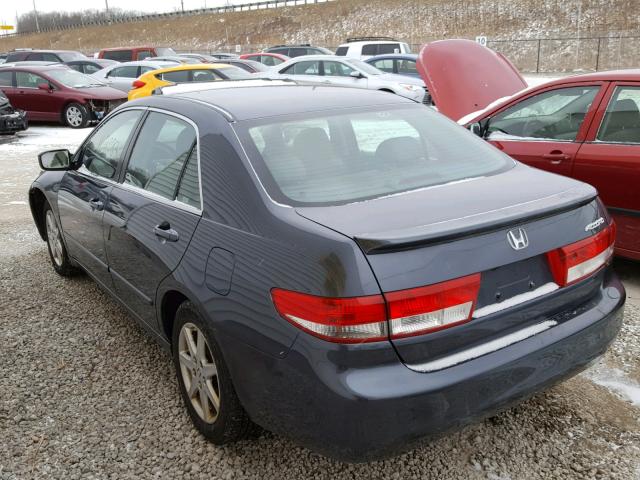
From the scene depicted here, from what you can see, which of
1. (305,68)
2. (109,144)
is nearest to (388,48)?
(305,68)

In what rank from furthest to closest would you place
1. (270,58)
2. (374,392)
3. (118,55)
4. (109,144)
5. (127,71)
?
(118,55) → (270,58) → (127,71) → (109,144) → (374,392)

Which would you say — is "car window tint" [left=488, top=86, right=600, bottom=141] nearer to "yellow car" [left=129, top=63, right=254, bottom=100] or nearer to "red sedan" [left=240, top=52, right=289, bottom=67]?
"yellow car" [left=129, top=63, right=254, bottom=100]

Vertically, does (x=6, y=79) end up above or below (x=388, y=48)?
above

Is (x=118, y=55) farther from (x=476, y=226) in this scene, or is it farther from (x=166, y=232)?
(x=476, y=226)

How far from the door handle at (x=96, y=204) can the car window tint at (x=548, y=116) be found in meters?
3.33

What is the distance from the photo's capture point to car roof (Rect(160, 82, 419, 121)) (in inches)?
116

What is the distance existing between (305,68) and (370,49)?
5.84m

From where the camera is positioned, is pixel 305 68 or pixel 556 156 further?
pixel 305 68

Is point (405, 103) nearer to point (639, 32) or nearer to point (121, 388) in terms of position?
point (121, 388)

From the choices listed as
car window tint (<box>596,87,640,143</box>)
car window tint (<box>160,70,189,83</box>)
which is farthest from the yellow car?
car window tint (<box>596,87,640,143</box>)

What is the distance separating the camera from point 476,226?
2.12 meters

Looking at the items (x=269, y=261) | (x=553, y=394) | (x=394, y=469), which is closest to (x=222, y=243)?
(x=269, y=261)

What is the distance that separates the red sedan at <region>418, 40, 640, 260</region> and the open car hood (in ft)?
1.03

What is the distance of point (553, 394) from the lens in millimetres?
3094
